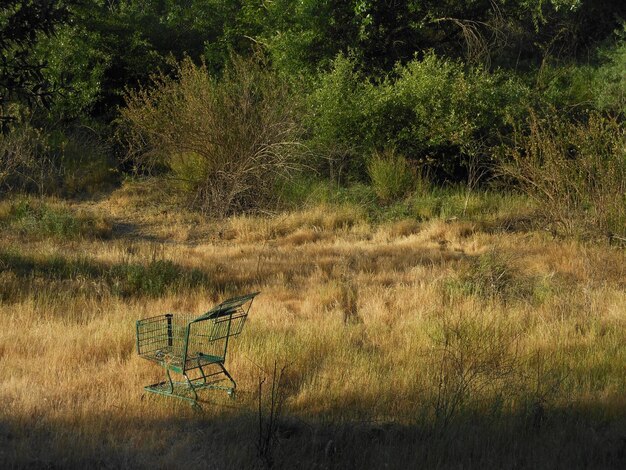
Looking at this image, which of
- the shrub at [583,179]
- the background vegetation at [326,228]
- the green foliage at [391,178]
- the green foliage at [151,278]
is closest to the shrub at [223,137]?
the background vegetation at [326,228]

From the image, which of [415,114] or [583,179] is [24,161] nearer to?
[415,114]

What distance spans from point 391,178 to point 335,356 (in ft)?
33.5

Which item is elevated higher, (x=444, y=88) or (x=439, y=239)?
(x=444, y=88)

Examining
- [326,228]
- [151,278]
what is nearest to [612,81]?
[326,228]

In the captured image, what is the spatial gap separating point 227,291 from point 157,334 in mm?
2717

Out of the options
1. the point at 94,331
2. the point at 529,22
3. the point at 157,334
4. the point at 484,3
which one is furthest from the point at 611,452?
the point at 529,22

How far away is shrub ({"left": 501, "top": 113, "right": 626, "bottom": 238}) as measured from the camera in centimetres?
1316

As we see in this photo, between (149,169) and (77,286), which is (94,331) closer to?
(77,286)

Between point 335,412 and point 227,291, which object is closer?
point 335,412

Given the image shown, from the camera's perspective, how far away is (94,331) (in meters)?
8.12

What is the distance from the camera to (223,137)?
1614 centimetres

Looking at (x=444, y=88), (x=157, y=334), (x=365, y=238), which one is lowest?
(x=365, y=238)

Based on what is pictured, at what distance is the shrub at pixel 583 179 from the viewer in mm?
13156

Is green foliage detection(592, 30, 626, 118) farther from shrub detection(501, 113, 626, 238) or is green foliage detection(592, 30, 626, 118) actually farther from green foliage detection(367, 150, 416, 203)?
shrub detection(501, 113, 626, 238)
